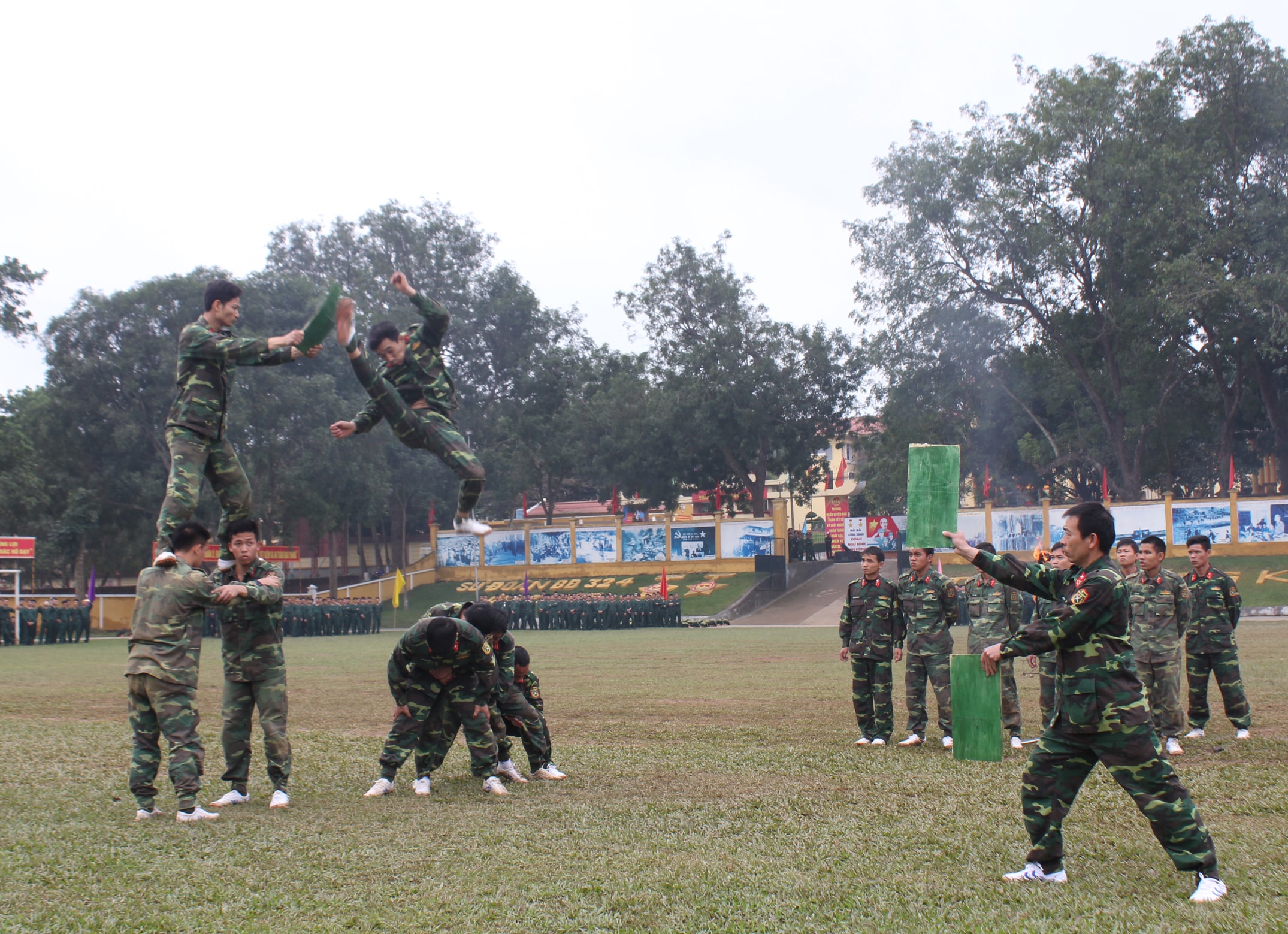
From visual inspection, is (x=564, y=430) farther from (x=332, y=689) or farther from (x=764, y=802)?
(x=764, y=802)

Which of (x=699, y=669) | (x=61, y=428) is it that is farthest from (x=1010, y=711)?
(x=61, y=428)

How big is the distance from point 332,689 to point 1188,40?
120ft

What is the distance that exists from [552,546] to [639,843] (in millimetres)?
38408

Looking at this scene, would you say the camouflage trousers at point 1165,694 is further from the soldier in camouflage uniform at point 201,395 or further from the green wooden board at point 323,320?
the soldier in camouflage uniform at point 201,395

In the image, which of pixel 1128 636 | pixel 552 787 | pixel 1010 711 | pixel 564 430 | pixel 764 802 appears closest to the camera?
pixel 1128 636

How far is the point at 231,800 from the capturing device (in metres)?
7.02

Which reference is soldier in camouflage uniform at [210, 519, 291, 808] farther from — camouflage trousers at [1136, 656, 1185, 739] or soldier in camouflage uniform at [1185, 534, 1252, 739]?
soldier in camouflage uniform at [1185, 534, 1252, 739]

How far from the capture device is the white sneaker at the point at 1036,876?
194 inches

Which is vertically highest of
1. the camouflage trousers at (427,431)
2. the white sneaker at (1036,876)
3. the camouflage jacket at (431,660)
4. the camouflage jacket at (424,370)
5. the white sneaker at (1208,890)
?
the camouflage jacket at (424,370)

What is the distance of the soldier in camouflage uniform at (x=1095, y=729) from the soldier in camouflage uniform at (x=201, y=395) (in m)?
4.30

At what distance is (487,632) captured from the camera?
7.54 metres

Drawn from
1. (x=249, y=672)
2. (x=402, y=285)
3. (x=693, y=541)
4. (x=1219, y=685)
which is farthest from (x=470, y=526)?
(x=693, y=541)

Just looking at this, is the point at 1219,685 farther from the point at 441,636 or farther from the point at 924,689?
the point at 441,636

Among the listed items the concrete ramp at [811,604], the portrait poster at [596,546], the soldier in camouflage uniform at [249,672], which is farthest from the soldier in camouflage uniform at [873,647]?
the portrait poster at [596,546]
